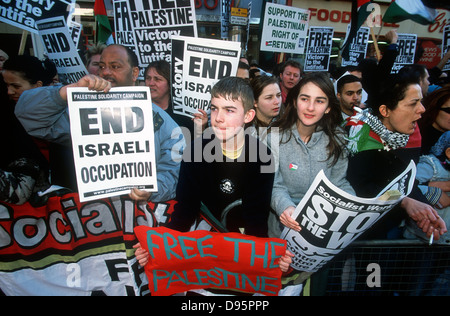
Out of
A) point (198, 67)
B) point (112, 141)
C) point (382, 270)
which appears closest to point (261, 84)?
point (198, 67)

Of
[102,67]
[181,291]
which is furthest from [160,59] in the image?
[181,291]

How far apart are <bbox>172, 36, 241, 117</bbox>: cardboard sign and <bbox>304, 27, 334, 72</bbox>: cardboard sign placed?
408 cm

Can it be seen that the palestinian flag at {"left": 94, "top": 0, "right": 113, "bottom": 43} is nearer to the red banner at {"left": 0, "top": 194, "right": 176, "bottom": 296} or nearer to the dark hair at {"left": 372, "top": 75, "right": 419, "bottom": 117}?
the red banner at {"left": 0, "top": 194, "right": 176, "bottom": 296}

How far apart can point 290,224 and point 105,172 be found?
1.26 metres

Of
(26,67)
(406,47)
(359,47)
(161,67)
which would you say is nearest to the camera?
(26,67)

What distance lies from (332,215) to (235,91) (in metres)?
1.04

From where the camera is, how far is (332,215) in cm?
154

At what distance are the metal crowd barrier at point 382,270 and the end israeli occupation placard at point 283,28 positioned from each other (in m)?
4.22

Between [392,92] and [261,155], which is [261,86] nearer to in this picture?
[392,92]

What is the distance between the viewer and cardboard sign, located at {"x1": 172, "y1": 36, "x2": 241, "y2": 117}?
261 cm

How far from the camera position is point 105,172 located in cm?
183

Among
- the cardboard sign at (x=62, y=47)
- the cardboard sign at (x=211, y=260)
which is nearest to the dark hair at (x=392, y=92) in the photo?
the cardboard sign at (x=211, y=260)
